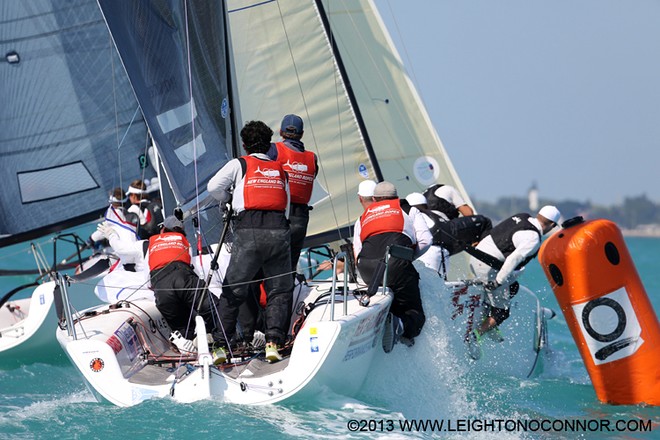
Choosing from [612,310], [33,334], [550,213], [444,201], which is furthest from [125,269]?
[612,310]

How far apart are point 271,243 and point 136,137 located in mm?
5940

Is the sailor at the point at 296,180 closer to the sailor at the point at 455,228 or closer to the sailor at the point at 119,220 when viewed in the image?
the sailor at the point at 455,228

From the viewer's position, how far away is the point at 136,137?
12.1 metres

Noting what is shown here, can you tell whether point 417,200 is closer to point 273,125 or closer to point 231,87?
point 231,87

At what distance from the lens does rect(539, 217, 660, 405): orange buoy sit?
7957 mm

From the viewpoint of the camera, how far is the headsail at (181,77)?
7688 millimetres

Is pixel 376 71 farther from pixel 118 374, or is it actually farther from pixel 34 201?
pixel 118 374

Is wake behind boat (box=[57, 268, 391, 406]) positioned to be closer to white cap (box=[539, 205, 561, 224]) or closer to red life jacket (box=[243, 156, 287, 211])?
red life jacket (box=[243, 156, 287, 211])

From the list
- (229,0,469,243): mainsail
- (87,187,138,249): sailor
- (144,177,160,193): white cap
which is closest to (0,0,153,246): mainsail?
(144,177,160,193): white cap

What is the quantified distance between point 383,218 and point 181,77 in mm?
1930

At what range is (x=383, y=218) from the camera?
7340 mm

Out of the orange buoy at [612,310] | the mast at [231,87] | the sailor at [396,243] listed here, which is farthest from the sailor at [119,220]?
the orange buoy at [612,310]

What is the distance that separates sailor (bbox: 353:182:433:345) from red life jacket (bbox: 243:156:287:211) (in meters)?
0.96

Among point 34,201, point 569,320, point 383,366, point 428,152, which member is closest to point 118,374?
point 383,366
